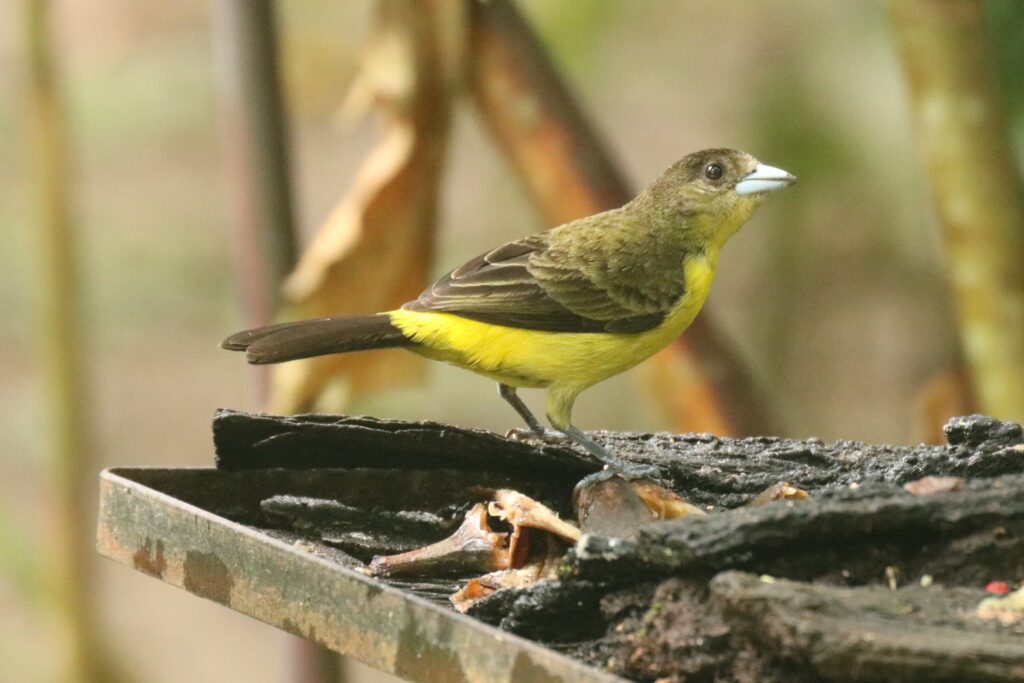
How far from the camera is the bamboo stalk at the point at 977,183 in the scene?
14.2 feet

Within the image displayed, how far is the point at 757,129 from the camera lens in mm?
6125

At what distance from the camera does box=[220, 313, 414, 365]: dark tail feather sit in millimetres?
3160

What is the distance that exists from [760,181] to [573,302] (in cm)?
77

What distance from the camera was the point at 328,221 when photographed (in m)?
5.37

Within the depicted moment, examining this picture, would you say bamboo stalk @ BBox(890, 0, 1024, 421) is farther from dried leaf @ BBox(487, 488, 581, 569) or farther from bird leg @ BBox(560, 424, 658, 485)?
dried leaf @ BBox(487, 488, 581, 569)

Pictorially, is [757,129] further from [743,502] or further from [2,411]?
[2,411]

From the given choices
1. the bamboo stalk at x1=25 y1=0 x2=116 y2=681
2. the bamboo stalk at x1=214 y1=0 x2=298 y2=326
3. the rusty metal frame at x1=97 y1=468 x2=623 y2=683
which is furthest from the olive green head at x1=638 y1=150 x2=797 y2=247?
the bamboo stalk at x1=25 y1=0 x2=116 y2=681

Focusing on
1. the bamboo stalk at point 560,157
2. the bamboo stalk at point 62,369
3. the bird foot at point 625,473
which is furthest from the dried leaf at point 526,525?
the bamboo stalk at point 62,369

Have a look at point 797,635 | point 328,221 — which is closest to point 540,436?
point 328,221

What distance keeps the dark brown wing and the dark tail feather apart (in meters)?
0.13

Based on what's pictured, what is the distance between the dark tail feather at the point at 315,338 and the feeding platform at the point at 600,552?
0.35 m

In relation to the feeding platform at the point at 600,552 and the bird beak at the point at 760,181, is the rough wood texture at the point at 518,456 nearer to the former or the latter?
the feeding platform at the point at 600,552

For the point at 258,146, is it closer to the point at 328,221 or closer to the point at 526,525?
the point at 328,221

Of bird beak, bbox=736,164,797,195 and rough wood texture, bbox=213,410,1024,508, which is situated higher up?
bird beak, bbox=736,164,797,195
